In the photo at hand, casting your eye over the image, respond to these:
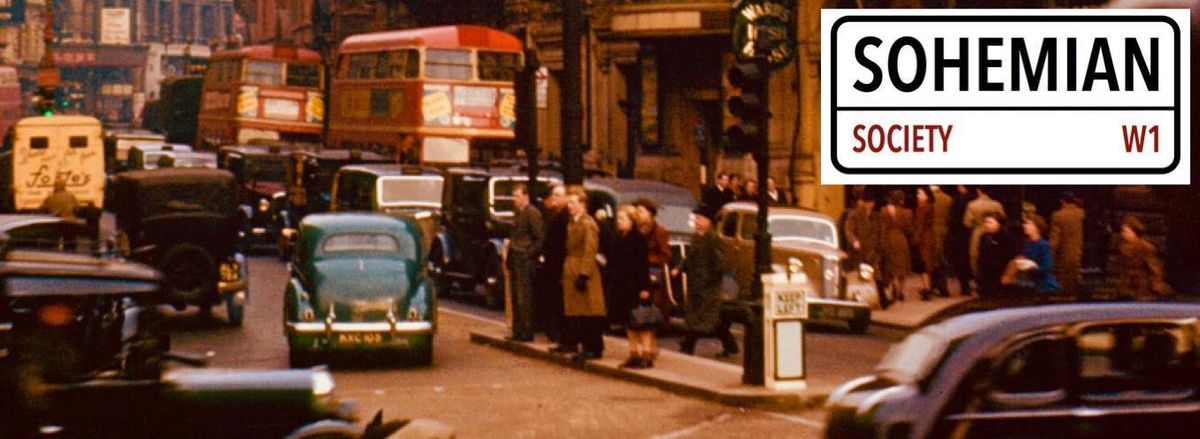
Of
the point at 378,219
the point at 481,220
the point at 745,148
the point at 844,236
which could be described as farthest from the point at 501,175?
the point at 745,148

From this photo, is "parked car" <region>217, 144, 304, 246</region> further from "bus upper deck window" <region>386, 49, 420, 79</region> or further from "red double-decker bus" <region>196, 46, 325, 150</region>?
"red double-decker bus" <region>196, 46, 325, 150</region>

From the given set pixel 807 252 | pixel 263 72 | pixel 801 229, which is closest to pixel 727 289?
pixel 807 252

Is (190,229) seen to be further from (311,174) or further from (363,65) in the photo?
(363,65)

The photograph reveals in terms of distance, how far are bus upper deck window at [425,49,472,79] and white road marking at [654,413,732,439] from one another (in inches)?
949

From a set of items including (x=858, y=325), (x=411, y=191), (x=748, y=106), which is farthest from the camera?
(x=411, y=191)

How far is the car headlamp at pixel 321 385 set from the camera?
420 inches

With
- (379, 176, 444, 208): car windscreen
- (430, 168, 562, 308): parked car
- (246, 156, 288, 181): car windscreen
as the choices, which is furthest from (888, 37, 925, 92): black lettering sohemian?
(246, 156, 288, 181): car windscreen

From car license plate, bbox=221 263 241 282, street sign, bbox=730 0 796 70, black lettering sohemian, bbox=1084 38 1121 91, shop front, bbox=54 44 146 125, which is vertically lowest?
car license plate, bbox=221 263 241 282

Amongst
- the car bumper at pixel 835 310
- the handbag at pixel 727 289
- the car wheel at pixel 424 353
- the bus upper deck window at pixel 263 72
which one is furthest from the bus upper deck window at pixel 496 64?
the handbag at pixel 727 289

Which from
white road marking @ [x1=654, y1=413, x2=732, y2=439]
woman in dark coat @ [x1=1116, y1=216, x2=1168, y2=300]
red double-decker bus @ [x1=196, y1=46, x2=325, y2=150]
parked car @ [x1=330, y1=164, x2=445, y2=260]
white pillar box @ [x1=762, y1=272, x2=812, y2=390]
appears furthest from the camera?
red double-decker bus @ [x1=196, y1=46, x2=325, y2=150]

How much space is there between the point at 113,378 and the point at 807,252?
646 inches

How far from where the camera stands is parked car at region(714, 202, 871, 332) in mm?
25516

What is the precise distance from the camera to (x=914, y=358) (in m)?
10.1

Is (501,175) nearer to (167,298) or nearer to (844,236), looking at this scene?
(844,236)
